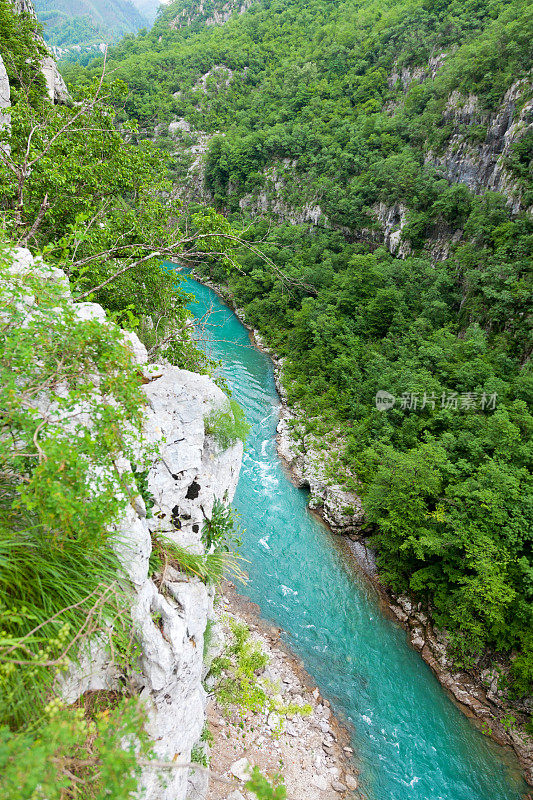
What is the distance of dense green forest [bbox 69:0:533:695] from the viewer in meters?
11.2

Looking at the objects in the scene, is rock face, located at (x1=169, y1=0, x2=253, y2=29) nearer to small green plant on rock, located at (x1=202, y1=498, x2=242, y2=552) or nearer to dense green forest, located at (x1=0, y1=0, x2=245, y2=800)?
small green plant on rock, located at (x1=202, y1=498, x2=242, y2=552)

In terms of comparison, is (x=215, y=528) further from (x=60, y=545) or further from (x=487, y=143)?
(x=487, y=143)

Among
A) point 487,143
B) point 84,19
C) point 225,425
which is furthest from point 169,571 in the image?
point 84,19

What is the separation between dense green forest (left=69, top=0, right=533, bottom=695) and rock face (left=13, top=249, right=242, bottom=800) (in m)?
2.62

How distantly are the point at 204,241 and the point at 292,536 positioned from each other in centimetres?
1118

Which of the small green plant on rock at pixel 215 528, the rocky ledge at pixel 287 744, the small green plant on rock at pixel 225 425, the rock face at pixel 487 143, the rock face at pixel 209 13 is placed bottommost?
the rocky ledge at pixel 287 744

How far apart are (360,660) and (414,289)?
18.3m

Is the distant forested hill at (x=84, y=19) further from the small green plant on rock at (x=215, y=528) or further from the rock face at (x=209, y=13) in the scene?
the small green plant on rock at (x=215, y=528)

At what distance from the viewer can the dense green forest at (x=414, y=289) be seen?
11.2 meters

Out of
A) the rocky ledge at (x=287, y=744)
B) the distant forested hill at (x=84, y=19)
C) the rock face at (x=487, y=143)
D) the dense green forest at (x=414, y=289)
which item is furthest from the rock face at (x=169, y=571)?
the distant forested hill at (x=84, y=19)

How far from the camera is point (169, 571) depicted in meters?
4.66

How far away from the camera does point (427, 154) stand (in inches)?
1011

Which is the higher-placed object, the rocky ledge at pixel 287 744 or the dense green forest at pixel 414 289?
the dense green forest at pixel 414 289

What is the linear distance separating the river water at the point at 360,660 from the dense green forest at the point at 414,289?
1549 mm
